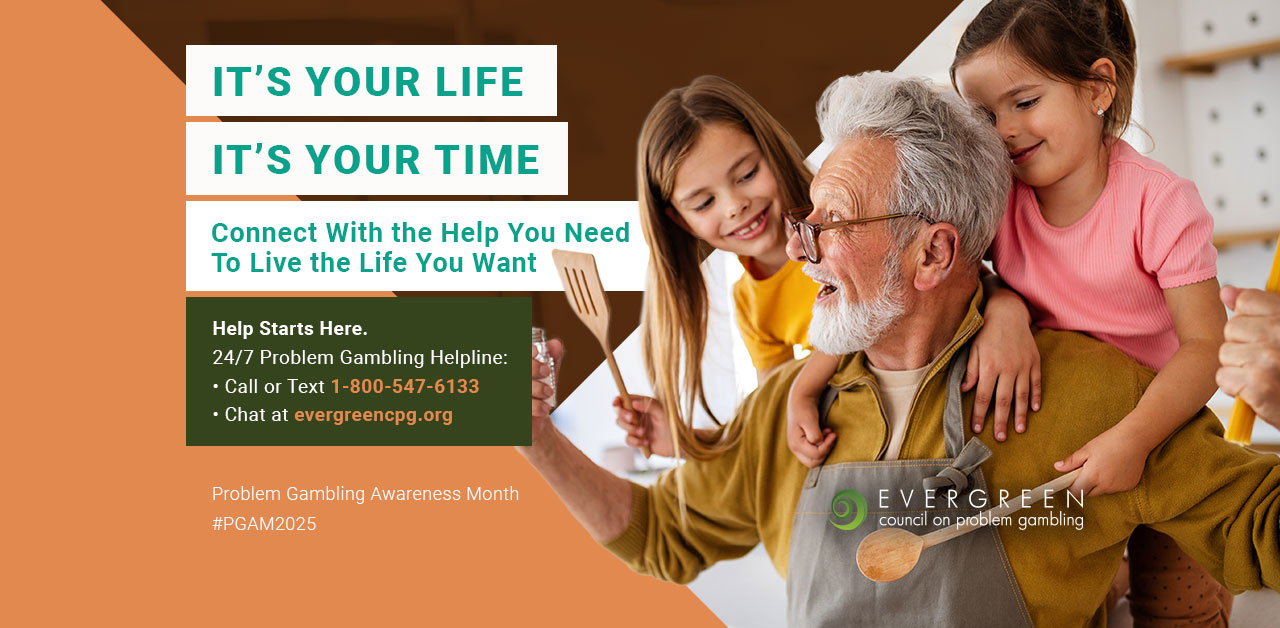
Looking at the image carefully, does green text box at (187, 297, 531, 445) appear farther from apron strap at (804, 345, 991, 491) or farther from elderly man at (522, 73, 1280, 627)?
apron strap at (804, 345, 991, 491)

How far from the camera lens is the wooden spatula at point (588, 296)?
4.78ft

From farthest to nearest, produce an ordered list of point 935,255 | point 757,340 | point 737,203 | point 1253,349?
point 757,340
point 737,203
point 935,255
point 1253,349

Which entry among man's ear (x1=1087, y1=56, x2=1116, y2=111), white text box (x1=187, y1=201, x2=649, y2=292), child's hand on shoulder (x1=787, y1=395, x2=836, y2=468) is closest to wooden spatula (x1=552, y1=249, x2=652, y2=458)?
white text box (x1=187, y1=201, x2=649, y2=292)

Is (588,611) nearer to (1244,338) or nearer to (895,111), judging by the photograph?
(895,111)

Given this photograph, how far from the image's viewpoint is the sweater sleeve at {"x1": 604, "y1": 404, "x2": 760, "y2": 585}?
1.47 meters

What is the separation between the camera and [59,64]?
1519mm

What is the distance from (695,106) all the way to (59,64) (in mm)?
901

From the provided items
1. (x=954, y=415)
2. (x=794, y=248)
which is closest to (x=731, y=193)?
(x=794, y=248)

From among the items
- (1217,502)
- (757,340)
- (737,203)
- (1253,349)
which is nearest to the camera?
(1253,349)

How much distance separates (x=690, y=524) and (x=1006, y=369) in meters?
0.50

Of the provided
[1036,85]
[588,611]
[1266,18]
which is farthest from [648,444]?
[1266,18]

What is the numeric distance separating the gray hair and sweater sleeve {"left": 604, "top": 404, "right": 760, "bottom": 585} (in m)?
0.42

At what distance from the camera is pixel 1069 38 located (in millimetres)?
1192

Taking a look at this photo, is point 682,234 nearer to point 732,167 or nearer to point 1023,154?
point 732,167
